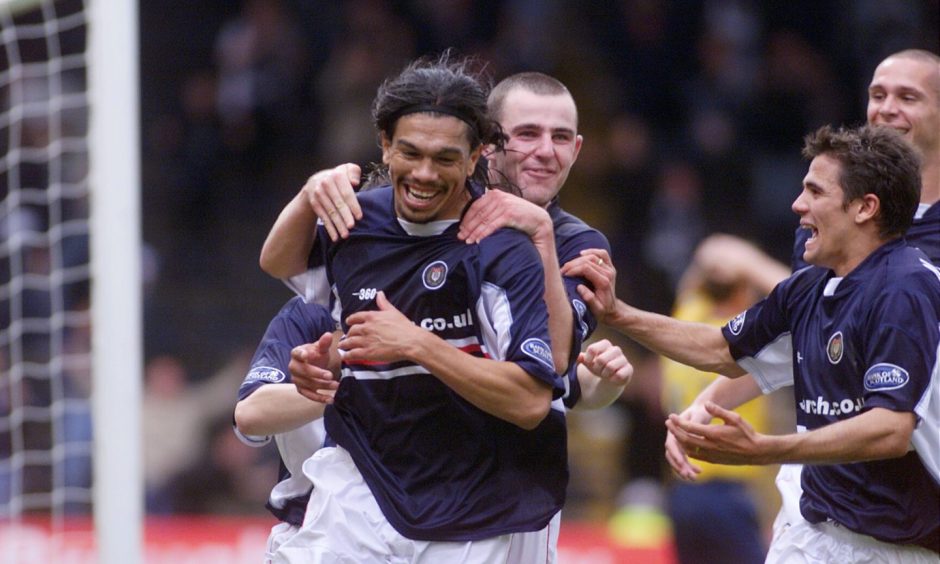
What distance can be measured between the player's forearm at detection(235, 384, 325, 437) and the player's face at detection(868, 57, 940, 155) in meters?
2.26

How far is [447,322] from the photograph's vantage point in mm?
4129

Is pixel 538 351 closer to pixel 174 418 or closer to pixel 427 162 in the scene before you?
pixel 427 162

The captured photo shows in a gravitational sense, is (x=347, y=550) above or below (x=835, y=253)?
below

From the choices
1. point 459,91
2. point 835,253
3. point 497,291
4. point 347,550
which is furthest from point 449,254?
point 835,253

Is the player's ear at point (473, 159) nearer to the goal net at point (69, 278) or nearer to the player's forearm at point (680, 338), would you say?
the player's forearm at point (680, 338)

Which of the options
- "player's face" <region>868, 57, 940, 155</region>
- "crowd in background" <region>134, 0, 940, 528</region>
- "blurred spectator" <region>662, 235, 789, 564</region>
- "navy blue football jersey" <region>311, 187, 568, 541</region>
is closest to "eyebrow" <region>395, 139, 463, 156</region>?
"navy blue football jersey" <region>311, 187, 568, 541</region>

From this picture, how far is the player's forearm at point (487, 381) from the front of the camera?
3.88 metres

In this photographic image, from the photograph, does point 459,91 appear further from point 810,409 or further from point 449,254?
point 810,409

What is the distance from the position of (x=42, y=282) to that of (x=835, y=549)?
7.37 metres

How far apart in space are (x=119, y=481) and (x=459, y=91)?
5.23 ft

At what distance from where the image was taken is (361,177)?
14.9ft

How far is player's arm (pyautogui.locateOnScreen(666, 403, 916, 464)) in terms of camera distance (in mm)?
4074

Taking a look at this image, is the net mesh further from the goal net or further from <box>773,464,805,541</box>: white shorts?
<box>773,464,805,541</box>: white shorts

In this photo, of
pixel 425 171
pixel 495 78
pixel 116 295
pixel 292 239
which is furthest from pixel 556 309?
pixel 495 78
